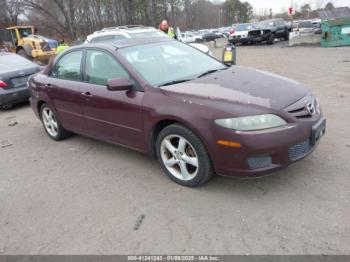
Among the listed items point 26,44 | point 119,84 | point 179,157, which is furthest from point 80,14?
point 179,157

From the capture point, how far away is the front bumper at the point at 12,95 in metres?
7.84

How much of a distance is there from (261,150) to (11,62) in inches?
312

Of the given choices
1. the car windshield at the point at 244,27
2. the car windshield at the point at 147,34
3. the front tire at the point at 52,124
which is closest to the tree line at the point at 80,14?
the car windshield at the point at 244,27

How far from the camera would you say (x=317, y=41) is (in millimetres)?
19359

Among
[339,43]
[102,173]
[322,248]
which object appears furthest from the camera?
[339,43]

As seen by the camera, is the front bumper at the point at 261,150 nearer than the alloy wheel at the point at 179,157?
Yes

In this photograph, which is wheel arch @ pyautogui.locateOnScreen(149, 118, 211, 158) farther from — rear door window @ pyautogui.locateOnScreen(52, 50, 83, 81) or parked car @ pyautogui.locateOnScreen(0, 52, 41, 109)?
parked car @ pyautogui.locateOnScreen(0, 52, 41, 109)

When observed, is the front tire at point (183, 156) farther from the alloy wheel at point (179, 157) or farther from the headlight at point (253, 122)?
the headlight at point (253, 122)

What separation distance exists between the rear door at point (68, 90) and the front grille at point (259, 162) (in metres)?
2.50

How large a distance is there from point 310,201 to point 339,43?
1644cm

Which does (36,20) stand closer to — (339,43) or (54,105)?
(339,43)

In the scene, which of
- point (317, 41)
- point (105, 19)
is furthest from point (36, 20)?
point (317, 41)

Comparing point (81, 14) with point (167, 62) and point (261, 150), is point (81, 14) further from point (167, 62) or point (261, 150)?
point (261, 150)

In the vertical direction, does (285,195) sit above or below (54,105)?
below
